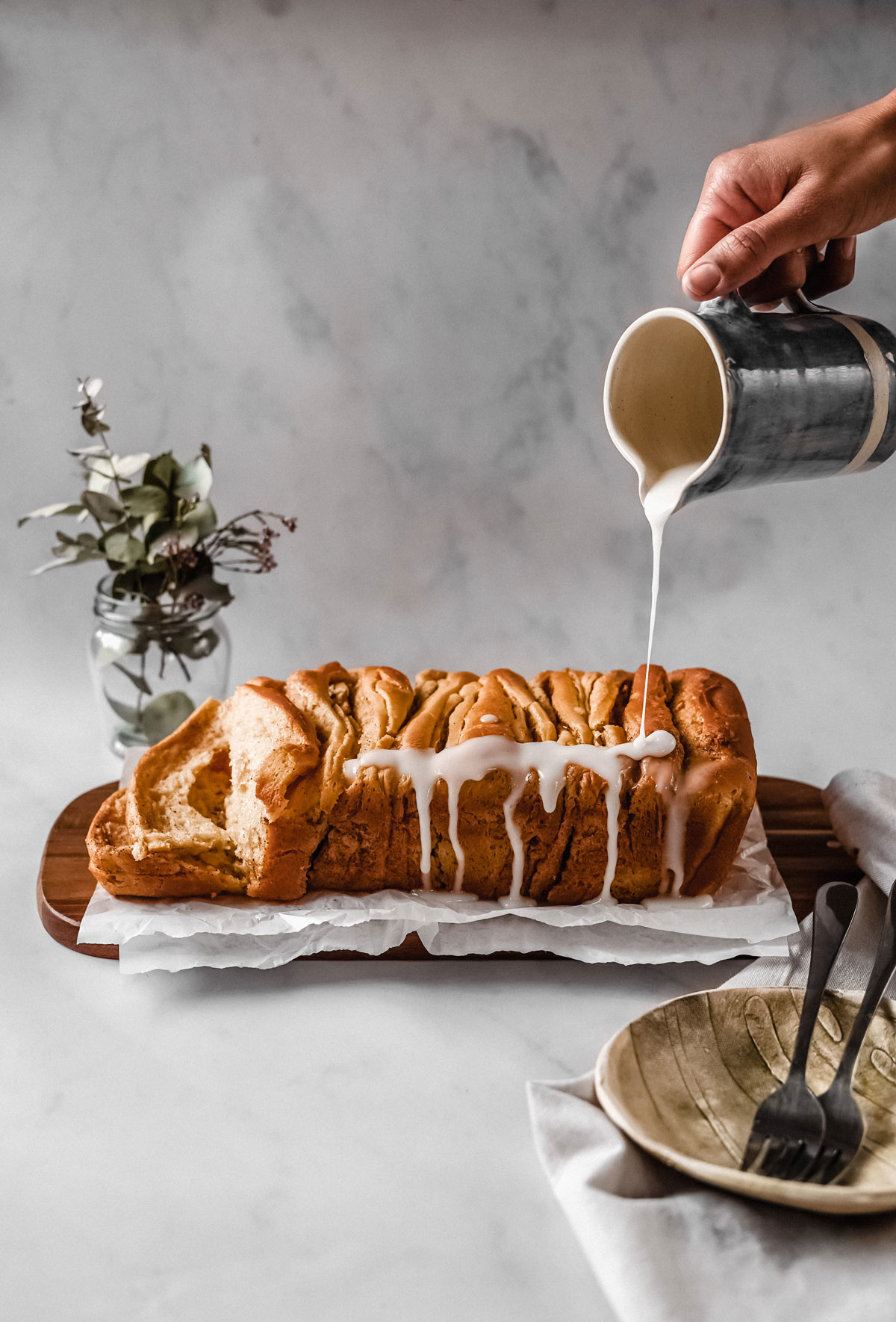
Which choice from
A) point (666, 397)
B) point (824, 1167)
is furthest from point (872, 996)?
point (666, 397)

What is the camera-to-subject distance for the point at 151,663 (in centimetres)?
233

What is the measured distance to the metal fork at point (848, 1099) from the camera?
132 centimetres

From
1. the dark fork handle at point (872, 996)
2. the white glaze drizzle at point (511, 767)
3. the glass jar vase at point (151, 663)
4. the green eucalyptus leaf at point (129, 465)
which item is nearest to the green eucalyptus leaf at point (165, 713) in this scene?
the glass jar vase at point (151, 663)

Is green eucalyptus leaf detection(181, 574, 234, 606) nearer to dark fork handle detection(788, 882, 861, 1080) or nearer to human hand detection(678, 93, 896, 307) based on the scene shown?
human hand detection(678, 93, 896, 307)

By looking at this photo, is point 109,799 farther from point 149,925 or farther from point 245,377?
point 245,377

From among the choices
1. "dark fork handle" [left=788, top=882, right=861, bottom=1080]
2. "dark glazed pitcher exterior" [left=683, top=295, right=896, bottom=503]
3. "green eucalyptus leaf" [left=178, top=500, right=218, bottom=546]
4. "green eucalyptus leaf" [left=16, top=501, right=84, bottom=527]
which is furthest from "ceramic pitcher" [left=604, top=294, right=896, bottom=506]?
"green eucalyptus leaf" [left=16, top=501, right=84, bottom=527]

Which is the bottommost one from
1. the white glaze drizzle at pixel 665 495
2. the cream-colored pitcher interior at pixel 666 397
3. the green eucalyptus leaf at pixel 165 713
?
the green eucalyptus leaf at pixel 165 713

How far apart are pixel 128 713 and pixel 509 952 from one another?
88cm

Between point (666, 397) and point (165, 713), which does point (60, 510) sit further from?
point (666, 397)

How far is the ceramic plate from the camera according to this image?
1.26 metres

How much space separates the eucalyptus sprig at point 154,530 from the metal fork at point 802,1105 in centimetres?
108

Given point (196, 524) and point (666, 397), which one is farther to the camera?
point (196, 524)

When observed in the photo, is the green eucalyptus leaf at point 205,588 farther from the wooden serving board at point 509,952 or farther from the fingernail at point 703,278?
the fingernail at point 703,278

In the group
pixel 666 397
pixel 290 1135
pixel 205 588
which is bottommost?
pixel 290 1135
